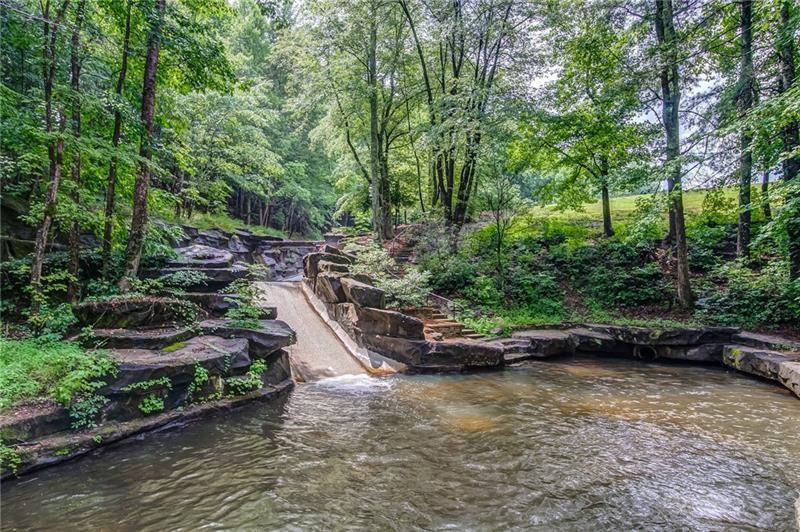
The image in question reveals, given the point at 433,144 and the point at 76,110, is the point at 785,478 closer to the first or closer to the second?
the point at 76,110

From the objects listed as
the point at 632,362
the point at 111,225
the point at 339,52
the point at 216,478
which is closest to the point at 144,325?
the point at 111,225

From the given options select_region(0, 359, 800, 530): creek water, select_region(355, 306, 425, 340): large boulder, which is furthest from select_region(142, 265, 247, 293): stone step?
select_region(0, 359, 800, 530): creek water

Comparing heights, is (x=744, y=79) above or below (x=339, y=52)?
below

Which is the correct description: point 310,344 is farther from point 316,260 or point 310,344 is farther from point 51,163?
point 51,163

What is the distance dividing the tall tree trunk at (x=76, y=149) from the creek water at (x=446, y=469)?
4107 mm

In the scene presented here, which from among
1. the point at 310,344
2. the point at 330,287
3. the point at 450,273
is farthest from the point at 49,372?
the point at 450,273

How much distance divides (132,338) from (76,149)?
10.2 ft

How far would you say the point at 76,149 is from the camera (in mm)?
5945

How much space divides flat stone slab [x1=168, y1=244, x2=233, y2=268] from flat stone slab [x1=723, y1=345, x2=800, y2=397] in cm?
1235

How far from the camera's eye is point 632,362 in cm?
940

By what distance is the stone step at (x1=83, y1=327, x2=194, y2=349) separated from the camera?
559 centimetres

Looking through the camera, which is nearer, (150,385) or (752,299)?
(150,385)

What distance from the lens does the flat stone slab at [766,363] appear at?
6.74 meters

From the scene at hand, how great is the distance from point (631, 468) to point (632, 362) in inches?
242
